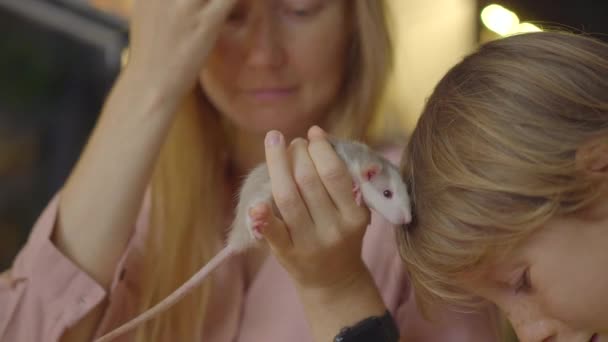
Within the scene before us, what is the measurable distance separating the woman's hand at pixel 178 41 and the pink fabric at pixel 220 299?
0.22m

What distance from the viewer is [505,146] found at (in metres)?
0.67

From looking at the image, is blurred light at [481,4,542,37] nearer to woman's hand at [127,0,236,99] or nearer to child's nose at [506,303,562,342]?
woman's hand at [127,0,236,99]

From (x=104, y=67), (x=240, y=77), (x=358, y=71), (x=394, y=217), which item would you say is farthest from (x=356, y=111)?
(x=104, y=67)

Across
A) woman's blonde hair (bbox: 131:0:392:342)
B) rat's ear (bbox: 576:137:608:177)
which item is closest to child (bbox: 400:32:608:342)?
rat's ear (bbox: 576:137:608:177)

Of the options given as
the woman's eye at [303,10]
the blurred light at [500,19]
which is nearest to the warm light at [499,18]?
the blurred light at [500,19]

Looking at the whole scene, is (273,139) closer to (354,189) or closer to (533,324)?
(354,189)

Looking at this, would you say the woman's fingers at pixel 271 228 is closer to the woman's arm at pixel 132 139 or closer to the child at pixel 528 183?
the child at pixel 528 183

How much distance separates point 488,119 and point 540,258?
0.13 meters

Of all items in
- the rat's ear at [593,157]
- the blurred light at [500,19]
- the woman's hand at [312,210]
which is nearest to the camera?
the rat's ear at [593,157]

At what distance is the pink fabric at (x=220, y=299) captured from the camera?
95 cm

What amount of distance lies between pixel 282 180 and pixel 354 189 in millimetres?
84

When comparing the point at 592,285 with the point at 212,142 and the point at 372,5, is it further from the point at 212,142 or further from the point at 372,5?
the point at 212,142

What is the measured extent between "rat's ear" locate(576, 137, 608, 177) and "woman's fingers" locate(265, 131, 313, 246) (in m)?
0.27

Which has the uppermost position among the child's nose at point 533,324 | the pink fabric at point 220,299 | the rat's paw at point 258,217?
the rat's paw at point 258,217
